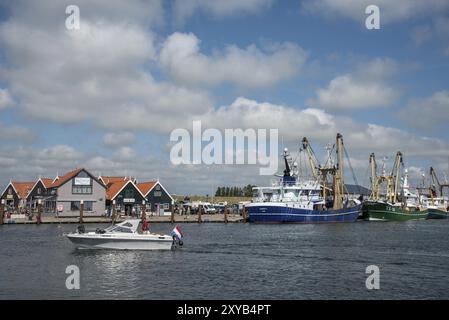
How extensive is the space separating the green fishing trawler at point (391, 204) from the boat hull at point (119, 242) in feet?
264

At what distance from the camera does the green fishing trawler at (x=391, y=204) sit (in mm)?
116438

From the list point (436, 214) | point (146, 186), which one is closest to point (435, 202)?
point (436, 214)

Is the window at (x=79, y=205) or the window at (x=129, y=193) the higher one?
the window at (x=129, y=193)

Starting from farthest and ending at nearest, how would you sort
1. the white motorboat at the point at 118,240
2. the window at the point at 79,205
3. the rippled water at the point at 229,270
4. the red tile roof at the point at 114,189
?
the red tile roof at the point at 114,189
the window at the point at 79,205
the white motorboat at the point at 118,240
the rippled water at the point at 229,270

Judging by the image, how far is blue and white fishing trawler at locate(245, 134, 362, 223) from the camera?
307 ft

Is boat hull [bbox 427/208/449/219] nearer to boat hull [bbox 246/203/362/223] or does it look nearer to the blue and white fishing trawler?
the blue and white fishing trawler

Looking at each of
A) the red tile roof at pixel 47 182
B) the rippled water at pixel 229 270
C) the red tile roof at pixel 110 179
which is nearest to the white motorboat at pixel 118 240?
the rippled water at pixel 229 270

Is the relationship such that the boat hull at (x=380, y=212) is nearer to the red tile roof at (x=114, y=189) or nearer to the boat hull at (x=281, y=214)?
the boat hull at (x=281, y=214)

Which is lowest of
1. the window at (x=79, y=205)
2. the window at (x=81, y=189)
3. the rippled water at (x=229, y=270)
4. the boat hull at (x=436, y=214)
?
the boat hull at (x=436, y=214)

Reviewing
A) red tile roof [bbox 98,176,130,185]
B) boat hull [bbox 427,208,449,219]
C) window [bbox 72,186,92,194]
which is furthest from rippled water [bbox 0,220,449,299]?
boat hull [bbox 427,208,449,219]

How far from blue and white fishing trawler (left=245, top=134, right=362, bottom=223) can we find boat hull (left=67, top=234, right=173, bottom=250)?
48.5 meters

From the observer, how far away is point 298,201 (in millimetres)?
98188

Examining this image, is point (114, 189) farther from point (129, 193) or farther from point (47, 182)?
point (47, 182)

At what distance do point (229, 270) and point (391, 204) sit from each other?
98655mm
